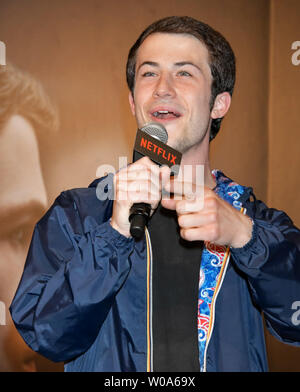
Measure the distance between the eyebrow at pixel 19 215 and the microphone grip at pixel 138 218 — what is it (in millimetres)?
1571

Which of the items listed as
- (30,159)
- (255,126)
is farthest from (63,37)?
(255,126)

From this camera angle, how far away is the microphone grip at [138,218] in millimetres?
716

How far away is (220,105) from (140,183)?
64 centimetres

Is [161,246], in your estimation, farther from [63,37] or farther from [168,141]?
[63,37]

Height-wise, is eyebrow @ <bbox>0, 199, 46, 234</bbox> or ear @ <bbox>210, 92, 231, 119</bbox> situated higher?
ear @ <bbox>210, 92, 231, 119</bbox>

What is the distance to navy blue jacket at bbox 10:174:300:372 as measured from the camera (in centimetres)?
85

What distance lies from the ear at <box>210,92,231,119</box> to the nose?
0.21 meters

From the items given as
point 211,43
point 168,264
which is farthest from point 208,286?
point 211,43

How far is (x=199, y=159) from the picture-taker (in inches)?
48.1

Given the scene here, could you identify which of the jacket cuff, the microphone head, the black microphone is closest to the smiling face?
the microphone head

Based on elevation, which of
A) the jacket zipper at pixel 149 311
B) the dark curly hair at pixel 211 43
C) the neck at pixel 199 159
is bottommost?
the jacket zipper at pixel 149 311

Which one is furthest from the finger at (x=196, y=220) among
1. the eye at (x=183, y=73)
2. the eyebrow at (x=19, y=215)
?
the eyebrow at (x=19, y=215)

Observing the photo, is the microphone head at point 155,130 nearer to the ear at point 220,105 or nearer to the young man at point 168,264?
the young man at point 168,264

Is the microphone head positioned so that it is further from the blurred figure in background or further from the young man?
the blurred figure in background
